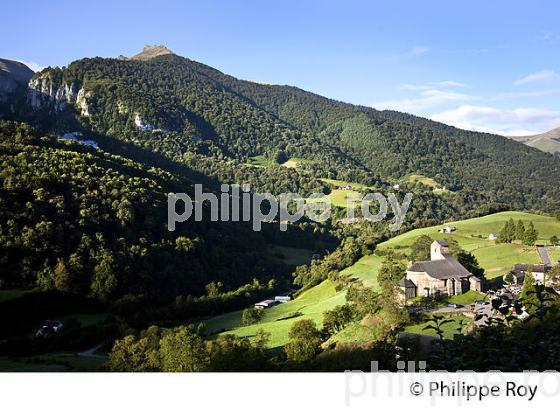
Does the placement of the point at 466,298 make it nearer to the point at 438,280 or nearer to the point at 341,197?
the point at 438,280

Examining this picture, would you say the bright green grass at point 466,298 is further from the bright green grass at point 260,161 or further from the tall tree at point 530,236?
the bright green grass at point 260,161

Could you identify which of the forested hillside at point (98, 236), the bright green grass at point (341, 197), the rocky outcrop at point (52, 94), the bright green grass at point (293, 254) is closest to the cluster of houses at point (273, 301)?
the forested hillside at point (98, 236)

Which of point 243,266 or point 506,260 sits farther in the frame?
point 243,266

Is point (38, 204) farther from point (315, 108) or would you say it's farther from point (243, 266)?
point (315, 108)

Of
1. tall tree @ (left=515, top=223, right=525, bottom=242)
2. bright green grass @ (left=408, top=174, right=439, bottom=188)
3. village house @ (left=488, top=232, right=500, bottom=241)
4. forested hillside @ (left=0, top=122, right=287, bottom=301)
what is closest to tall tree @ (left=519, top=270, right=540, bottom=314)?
forested hillside @ (left=0, top=122, right=287, bottom=301)

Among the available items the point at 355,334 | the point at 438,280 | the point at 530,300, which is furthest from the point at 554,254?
the point at 530,300

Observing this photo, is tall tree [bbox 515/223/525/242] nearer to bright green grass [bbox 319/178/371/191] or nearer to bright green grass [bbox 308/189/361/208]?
bright green grass [bbox 308/189/361/208]
